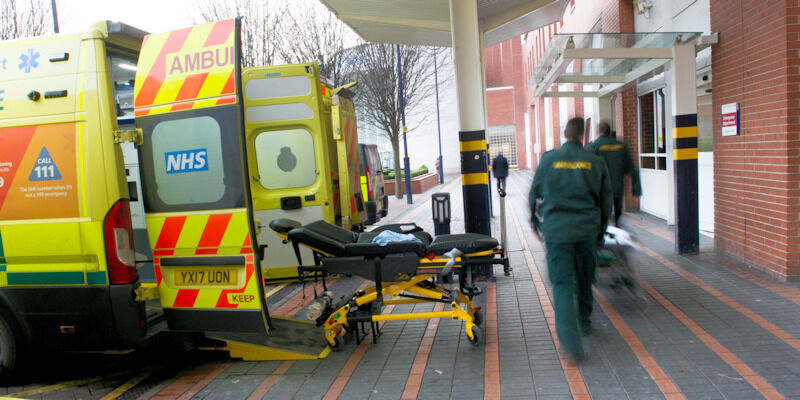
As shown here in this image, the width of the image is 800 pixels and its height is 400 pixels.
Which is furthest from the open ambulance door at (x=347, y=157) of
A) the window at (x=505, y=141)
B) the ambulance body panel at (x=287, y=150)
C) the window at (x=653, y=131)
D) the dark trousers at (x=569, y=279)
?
the window at (x=505, y=141)

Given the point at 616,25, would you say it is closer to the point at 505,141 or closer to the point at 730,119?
the point at 730,119

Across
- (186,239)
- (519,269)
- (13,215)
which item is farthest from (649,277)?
(13,215)

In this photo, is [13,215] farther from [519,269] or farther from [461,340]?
[519,269]

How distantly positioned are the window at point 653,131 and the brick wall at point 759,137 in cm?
346

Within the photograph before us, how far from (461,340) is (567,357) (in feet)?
3.21

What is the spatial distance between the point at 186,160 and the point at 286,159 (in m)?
3.56

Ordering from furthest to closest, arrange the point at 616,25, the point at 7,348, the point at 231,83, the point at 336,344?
the point at 616,25 < the point at 336,344 < the point at 7,348 < the point at 231,83

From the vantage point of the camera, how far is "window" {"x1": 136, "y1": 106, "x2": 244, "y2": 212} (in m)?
4.16

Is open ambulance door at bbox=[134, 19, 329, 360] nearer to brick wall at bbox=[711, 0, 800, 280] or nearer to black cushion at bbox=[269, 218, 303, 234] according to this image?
black cushion at bbox=[269, 218, 303, 234]

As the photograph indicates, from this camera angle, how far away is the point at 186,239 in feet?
14.1

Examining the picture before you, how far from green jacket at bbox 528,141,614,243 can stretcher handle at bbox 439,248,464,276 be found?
71cm

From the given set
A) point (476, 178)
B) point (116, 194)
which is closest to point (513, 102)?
point (476, 178)

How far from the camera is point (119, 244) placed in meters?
4.15

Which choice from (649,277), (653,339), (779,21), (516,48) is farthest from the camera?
(516,48)
